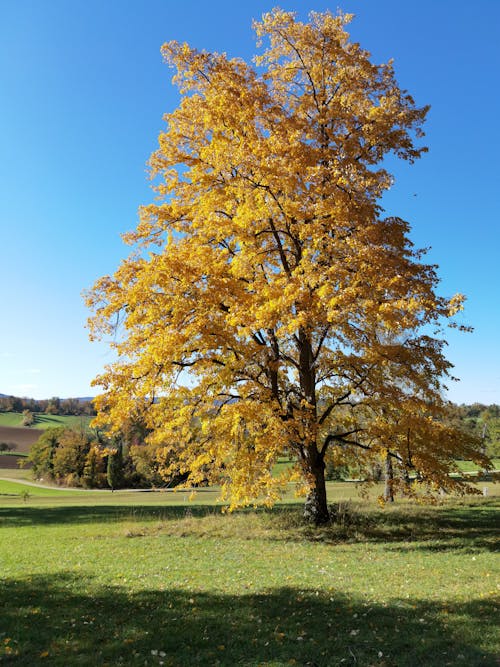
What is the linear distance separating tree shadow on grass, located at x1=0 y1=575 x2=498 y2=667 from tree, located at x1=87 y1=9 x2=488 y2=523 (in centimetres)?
527

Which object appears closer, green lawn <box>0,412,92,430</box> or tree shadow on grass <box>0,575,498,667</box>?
tree shadow on grass <box>0,575,498,667</box>

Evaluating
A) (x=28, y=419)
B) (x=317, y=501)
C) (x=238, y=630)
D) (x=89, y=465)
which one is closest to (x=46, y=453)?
Result: (x=89, y=465)

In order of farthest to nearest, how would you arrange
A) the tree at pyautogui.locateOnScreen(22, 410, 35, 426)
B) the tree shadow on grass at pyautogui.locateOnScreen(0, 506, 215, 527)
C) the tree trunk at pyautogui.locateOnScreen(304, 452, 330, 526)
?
the tree at pyautogui.locateOnScreen(22, 410, 35, 426) < the tree shadow on grass at pyautogui.locateOnScreen(0, 506, 215, 527) < the tree trunk at pyautogui.locateOnScreen(304, 452, 330, 526)

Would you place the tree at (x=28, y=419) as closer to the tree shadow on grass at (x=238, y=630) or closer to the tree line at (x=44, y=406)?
the tree line at (x=44, y=406)

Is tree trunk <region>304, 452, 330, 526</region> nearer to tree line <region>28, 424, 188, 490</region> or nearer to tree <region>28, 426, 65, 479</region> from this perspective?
tree line <region>28, 424, 188, 490</region>

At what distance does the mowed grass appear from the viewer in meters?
5.96

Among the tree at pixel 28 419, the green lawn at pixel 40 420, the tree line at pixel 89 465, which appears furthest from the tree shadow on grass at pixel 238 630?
the tree at pixel 28 419

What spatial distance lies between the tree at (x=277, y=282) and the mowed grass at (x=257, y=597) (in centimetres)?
222

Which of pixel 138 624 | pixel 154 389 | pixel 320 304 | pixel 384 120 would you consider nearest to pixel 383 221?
pixel 384 120

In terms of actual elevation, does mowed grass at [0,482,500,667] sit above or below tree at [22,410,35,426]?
below

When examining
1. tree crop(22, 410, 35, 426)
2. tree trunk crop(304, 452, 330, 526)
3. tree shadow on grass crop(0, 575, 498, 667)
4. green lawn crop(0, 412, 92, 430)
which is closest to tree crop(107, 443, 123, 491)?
tree trunk crop(304, 452, 330, 526)

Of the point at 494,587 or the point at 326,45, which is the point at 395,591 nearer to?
the point at 494,587

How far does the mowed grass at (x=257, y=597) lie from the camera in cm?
596

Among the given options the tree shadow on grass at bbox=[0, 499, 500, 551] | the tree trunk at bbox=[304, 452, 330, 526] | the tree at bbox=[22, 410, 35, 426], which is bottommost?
the tree shadow on grass at bbox=[0, 499, 500, 551]
